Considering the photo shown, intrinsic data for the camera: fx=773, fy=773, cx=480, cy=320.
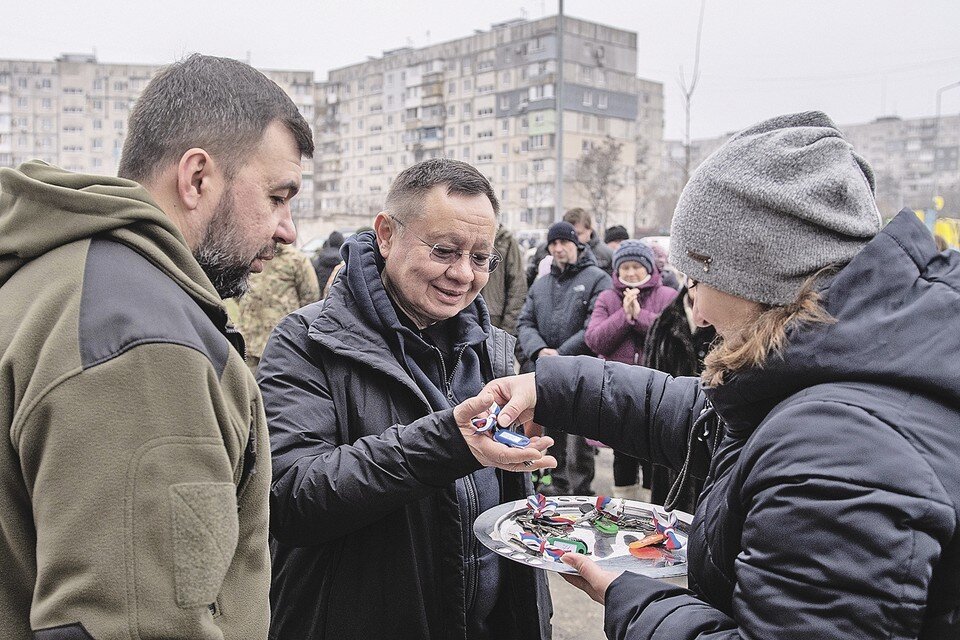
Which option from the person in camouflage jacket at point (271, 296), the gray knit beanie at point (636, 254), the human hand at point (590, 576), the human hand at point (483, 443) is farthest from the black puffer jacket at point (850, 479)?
the person in camouflage jacket at point (271, 296)

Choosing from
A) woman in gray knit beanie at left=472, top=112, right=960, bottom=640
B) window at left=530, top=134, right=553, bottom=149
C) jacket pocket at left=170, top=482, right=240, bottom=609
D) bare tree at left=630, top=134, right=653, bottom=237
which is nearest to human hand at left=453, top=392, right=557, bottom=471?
woman in gray knit beanie at left=472, top=112, right=960, bottom=640

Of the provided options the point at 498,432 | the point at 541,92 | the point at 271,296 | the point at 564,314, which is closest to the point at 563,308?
the point at 564,314

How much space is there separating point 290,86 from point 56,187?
73362mm

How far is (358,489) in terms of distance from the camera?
1870 millimetres

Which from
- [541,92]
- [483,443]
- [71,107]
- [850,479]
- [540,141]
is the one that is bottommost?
[483,443]

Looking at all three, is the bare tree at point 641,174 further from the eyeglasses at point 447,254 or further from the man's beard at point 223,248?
the man's beard at point 223,248

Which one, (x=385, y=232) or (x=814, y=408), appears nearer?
(x=814, y=408)

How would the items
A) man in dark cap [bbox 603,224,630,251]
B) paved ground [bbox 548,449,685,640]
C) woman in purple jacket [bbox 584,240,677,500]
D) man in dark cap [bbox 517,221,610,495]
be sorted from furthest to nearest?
man in dark cap [bbox 603,224,630,251] → man in dark cap [bbox 517,221,610,495] → woman in purple jacket [bbox 584,240,677,500] → paved ground [bbox 548,449,685,640]

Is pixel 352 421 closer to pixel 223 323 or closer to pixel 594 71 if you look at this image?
pixel 223 323

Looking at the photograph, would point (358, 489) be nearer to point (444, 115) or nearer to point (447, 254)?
point (447, 254)

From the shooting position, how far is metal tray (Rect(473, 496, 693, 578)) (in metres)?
1.82

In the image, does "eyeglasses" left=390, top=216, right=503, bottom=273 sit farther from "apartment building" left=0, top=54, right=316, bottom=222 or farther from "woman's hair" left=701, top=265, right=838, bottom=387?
"apartment building" left=0, top=54, right=316, bottom=222

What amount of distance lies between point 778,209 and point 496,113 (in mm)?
67647

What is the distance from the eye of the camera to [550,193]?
6359cm
